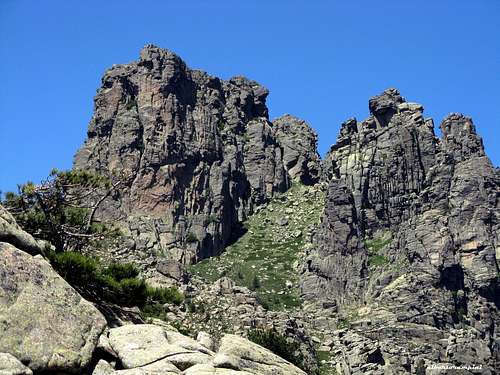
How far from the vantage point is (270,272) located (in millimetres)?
171750

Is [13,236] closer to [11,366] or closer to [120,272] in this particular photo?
[11,366]

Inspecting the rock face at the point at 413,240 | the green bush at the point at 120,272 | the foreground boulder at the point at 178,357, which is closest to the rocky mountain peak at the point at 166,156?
the rock face at the point at 413,240

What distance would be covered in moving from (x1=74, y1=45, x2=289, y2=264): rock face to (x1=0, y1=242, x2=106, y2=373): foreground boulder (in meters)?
141

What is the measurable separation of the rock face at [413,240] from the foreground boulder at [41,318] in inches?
3934

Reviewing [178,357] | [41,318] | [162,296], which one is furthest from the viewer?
[162,296]

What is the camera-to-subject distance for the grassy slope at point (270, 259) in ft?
531

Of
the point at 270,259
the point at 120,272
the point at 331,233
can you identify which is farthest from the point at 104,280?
the point at 270,259

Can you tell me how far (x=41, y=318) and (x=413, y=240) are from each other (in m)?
143

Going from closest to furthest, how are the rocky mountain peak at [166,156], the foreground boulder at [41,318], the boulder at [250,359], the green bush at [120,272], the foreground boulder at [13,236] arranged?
1. the foreground boulder at [41,318]
2. the boulder at [250,359]
3. the foreground boulder at [13,236]
4. the green bush at [120,272]
5. the rocky mountain peak at [166,156]

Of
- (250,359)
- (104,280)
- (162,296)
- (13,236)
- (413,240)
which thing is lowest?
(250,359)

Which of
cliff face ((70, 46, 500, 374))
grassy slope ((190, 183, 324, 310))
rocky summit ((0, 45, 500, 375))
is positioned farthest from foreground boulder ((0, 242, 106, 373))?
grassy slope ((190, 183, 324, 310))

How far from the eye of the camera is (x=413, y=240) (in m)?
160

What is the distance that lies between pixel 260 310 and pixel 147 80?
97970 millimetres

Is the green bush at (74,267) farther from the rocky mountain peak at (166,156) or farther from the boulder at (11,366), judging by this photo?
the rocky mountain peak at (166,156)
